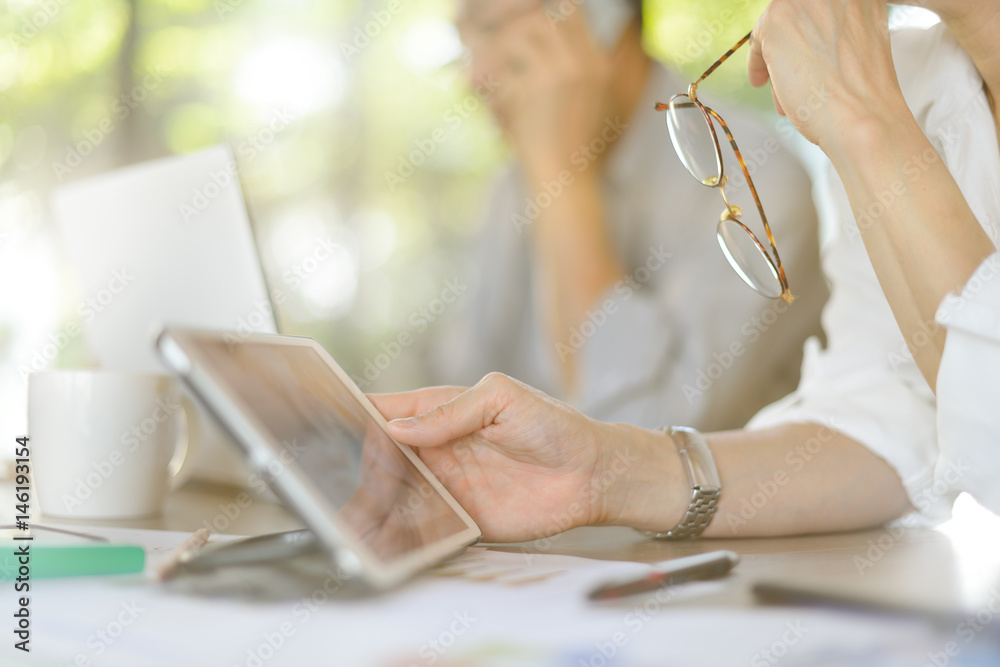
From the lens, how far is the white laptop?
79 cm

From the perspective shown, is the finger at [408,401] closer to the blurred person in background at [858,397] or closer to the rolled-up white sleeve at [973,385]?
the blurred person in background at [858,397]

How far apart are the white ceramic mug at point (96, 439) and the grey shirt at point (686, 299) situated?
2.76ft

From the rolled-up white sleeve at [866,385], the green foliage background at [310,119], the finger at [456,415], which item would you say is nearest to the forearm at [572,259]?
the rolled-up white sleeve at [866,385]

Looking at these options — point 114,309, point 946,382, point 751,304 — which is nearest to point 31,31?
point 114,309

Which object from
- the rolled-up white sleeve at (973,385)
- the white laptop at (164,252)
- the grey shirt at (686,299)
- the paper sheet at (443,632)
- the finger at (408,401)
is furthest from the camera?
the grey shirt at (686,299)

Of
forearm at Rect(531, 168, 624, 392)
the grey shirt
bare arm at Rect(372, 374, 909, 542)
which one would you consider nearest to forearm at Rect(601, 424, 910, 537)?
bare arm at Rect(372, 374, 909, 542)

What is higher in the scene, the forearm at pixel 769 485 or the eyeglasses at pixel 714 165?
the eyeglasses at pixel 714 165

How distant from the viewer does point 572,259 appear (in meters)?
1.55

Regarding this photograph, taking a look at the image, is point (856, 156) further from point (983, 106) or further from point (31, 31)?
point (31, 31)

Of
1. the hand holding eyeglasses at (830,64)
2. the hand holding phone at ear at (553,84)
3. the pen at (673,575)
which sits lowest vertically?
the pen at (673,575)

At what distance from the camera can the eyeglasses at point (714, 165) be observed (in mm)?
666

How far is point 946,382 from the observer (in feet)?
1.82

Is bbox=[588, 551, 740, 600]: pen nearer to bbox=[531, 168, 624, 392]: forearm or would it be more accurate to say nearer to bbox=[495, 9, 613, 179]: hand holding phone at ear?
bbox=[531, 168, 624, 392]: forearm

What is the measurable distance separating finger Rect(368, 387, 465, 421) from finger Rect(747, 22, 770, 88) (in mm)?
392
